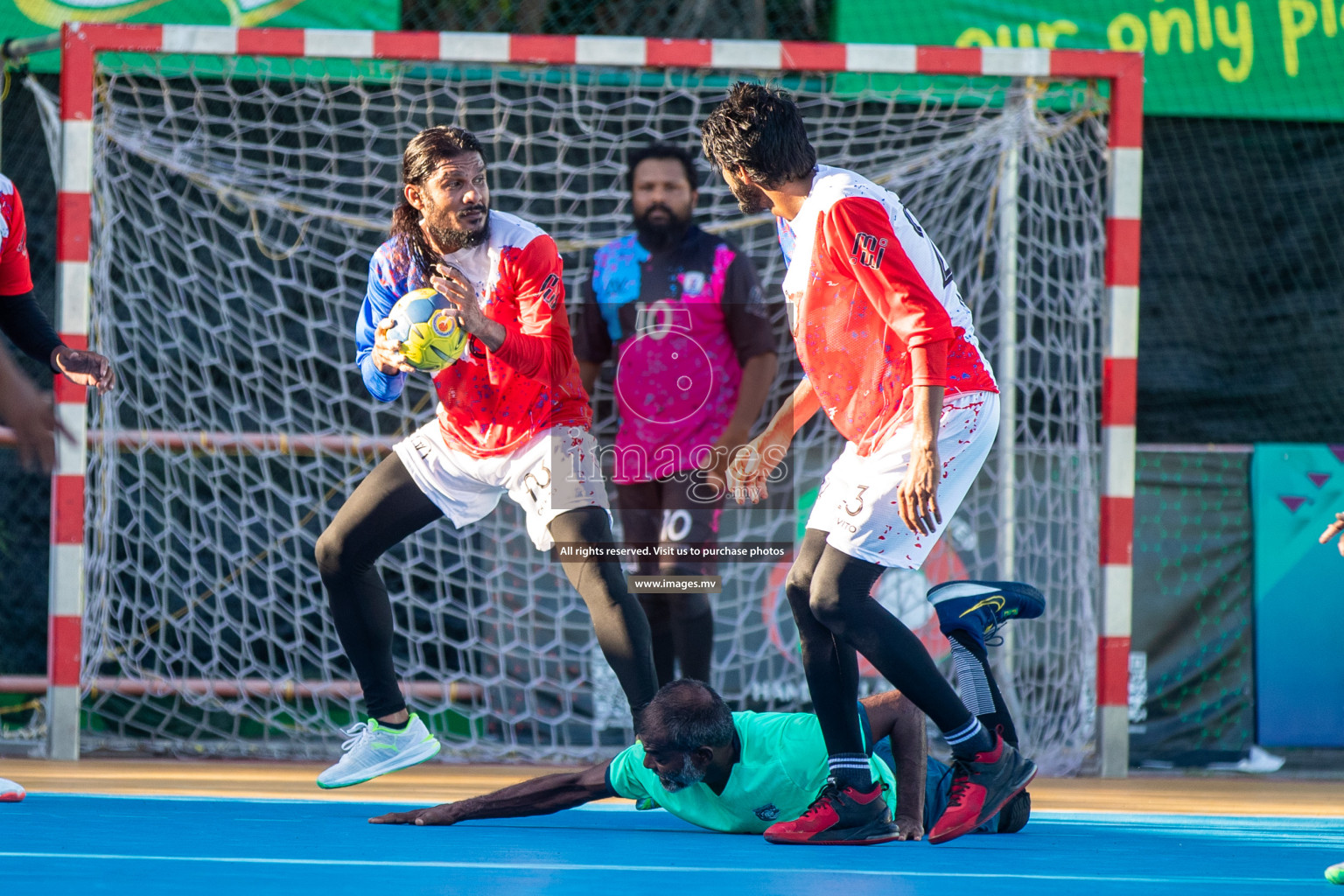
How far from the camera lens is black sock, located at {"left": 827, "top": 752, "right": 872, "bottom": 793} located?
11.1 ft

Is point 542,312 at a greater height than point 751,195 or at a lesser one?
lesser

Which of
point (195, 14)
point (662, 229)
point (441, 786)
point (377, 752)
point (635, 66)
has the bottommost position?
point (441, 786)

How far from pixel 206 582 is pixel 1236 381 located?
4.57 metres

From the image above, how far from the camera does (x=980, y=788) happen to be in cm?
348

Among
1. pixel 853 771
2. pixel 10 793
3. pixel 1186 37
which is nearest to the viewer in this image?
pixel 853 771

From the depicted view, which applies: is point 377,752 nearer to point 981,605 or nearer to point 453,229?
point 453,229

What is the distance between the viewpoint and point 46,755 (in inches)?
201

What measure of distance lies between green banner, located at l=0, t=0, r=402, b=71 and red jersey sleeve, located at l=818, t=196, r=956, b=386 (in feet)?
10.4

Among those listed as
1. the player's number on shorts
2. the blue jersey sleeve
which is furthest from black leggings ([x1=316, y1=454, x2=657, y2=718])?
the player's number on shorts

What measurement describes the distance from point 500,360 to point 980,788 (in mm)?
1666

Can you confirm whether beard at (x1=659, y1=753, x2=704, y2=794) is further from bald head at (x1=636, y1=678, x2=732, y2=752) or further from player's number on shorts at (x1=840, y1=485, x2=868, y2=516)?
player's number on shorts at (x1=840, y1=485, x2=868, y2=516)

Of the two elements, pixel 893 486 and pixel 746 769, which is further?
pixel 746 769

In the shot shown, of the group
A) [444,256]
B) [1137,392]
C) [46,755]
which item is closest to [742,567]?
[1137,392]

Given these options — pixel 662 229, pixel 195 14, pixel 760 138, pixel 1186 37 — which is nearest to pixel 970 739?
pixel 760 138
